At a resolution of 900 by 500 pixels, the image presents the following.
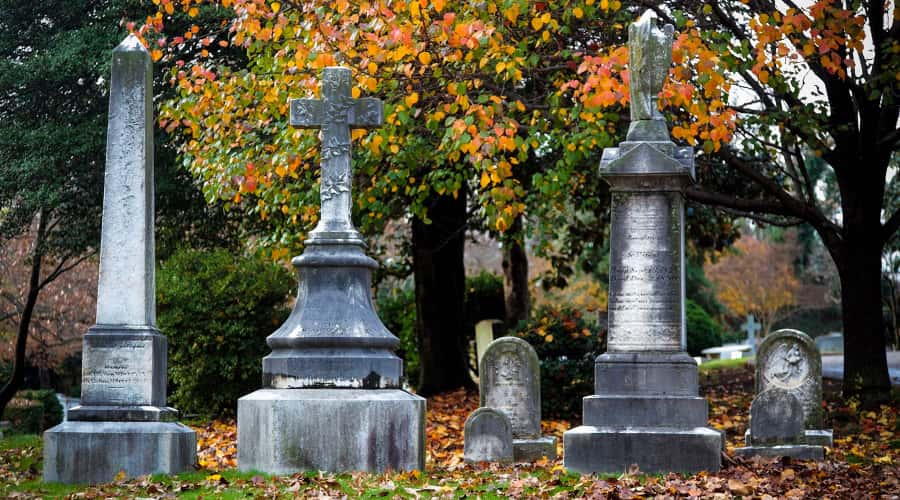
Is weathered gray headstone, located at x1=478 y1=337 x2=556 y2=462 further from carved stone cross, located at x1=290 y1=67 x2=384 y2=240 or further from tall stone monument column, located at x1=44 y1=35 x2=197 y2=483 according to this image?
tall stone monument column, located at x1=44 y1=35 x2=197 y2=483

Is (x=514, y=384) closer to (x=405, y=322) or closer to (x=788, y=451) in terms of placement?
(x=788, y=451)

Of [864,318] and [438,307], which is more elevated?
[438,307]

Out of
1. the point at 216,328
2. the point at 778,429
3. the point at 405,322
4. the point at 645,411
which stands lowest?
the point at 778,429

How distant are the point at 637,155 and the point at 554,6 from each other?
4.03 m

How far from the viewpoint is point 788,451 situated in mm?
12070

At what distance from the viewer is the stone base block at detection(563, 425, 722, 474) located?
1087 cm

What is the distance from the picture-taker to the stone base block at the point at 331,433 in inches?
403

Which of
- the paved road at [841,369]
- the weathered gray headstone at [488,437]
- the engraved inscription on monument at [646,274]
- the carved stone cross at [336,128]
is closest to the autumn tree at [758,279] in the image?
the paved road at [841,369]

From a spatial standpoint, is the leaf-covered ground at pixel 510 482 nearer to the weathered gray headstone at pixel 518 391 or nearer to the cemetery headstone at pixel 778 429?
the cemetery headstone at pixel 778 429

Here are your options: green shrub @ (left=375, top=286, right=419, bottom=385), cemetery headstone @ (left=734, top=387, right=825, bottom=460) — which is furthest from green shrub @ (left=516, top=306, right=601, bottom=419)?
cemetery headstone @ (left=734, top=387, right=825, bottom=460)

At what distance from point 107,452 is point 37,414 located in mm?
14827

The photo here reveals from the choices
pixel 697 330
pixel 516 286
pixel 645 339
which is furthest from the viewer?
pixel 697 330

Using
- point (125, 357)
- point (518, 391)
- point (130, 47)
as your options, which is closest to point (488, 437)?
point (518, 391)

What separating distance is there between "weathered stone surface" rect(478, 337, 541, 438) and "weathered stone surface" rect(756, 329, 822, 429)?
8.19ft
